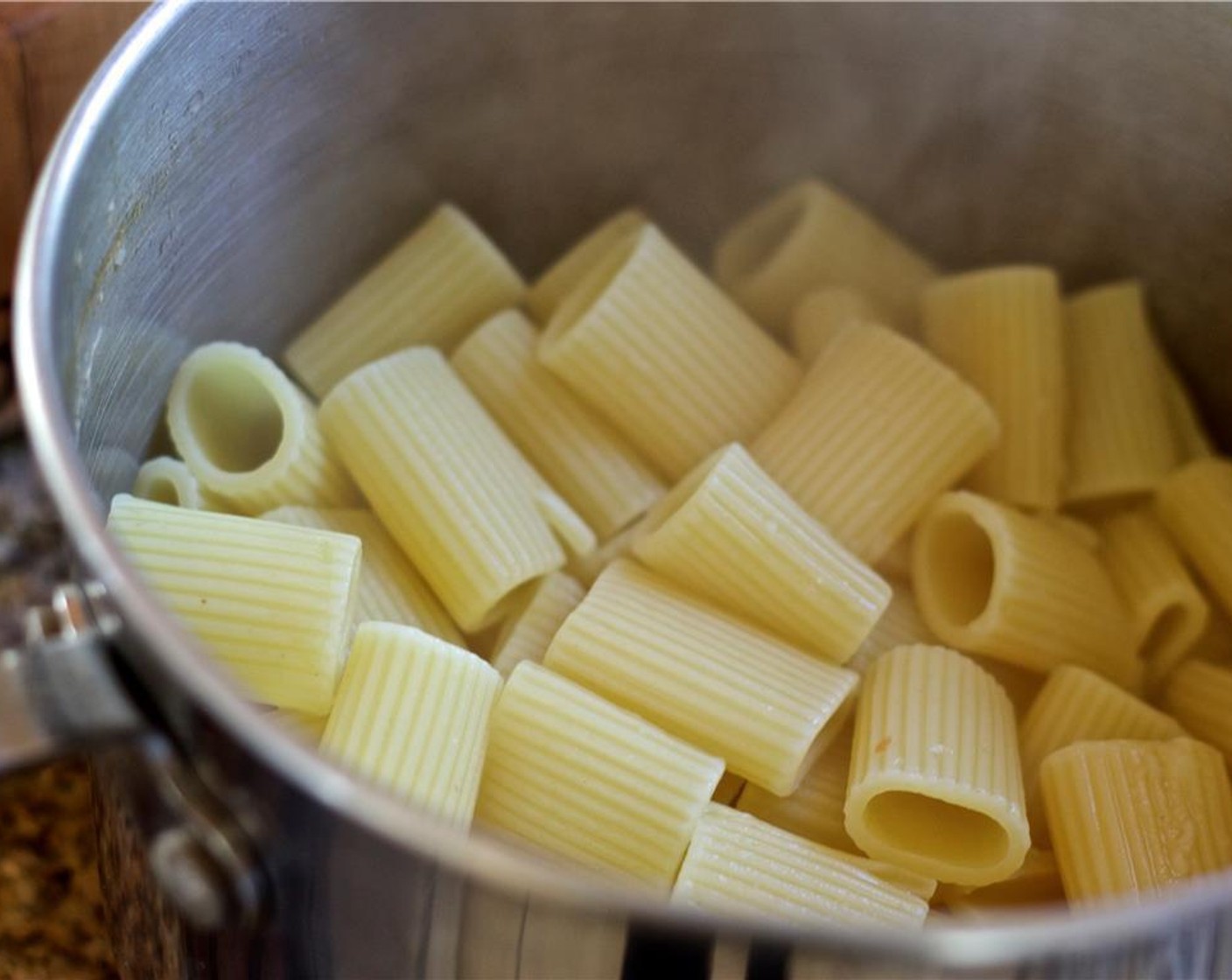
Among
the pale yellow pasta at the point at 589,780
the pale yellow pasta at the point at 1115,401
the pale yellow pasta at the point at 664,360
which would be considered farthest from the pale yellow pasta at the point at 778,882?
the pale yellow pasta at the point at 1115,401

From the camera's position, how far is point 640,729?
948mm

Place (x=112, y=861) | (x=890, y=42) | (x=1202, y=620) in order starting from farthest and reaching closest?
(x=890, y=42) → (x=1202, y=620) → (x=112, y=861)

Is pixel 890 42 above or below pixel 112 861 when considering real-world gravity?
above

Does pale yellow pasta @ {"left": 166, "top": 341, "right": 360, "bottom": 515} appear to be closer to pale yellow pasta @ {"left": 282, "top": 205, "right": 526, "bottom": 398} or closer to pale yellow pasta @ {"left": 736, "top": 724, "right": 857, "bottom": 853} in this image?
pale yellow pasta @ {"left": 282, "top": 205, "right": 526, "bottom": 398}

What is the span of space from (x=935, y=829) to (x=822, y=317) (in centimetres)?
49

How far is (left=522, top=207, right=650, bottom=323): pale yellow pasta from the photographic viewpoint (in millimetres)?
1328

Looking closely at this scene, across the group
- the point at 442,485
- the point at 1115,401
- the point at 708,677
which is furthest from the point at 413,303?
the point at 1115,401

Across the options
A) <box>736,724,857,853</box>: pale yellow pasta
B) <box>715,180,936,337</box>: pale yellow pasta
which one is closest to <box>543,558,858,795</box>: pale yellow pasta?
<box>736,724,857,853</box>: pale yellow pasta

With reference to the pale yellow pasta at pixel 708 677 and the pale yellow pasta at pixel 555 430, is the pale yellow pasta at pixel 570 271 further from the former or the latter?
the pale yellow pasta at pixel 708 677

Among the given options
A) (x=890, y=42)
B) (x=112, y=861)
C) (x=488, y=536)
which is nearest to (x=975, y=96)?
(x=890, y=42)

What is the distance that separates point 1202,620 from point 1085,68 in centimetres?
46

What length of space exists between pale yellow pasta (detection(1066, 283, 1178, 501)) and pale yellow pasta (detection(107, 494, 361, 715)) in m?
0.65

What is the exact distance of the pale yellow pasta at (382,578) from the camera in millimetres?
1081

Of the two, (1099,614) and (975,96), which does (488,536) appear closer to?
(1099,614)
